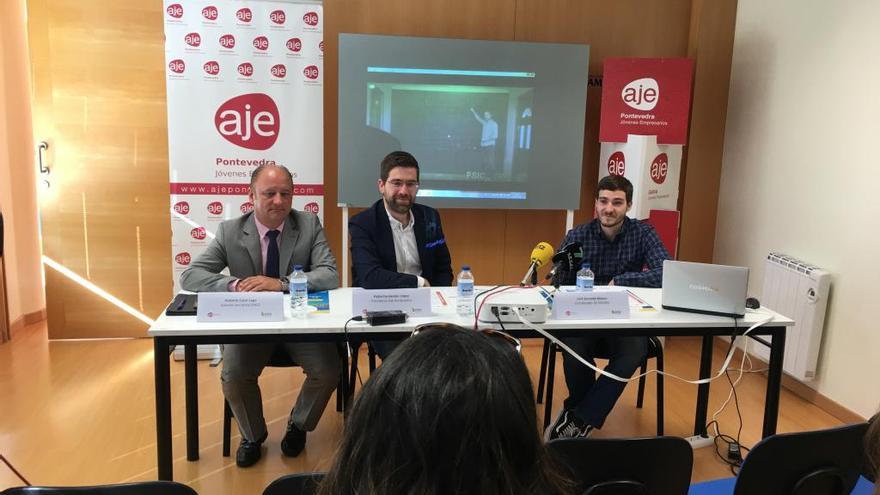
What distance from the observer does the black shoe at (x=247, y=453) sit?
2.39 m

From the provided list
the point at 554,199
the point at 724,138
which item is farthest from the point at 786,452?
the point at 724,138

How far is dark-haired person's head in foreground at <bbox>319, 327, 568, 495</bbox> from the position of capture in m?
0.69

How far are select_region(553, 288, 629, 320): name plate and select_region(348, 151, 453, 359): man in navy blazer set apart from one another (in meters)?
0.67

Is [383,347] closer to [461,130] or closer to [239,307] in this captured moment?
[239,307]

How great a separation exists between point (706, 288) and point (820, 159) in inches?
58.6

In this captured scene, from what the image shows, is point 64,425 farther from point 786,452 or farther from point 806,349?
point 806,349

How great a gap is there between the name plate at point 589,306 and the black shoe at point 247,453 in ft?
4.35

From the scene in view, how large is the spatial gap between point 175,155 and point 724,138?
11.5 ft

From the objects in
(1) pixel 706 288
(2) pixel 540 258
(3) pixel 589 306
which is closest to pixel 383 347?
(2) pixel 540 258

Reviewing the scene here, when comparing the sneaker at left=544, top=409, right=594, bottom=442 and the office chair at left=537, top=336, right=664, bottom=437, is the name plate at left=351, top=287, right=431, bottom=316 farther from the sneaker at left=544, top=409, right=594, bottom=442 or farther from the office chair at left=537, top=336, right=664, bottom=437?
the sneaker at left=544, top=409, right=594, bottom=442

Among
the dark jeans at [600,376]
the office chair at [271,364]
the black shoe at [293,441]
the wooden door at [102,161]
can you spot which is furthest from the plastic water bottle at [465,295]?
the wooden door at [102,161]

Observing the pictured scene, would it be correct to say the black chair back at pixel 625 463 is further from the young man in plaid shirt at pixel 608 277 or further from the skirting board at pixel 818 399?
the skirting board at pixel 818 399

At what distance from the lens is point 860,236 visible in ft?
→ 9.43

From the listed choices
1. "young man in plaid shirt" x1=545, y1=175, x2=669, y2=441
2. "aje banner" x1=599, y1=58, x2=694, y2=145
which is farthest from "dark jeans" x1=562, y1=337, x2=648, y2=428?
"aje banner" x1=599, y1=58, x2=694, y2=145
